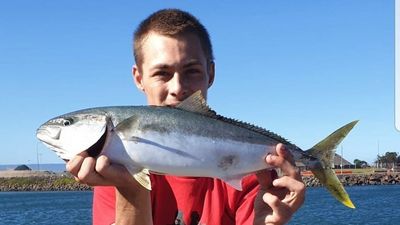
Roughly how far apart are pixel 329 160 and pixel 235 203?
2.85ft

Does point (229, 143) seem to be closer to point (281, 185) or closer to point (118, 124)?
point (281, 185)

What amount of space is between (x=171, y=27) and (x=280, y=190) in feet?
5.39

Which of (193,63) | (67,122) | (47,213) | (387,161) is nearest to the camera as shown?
(67,122)

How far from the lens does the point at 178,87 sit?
5.01 metres

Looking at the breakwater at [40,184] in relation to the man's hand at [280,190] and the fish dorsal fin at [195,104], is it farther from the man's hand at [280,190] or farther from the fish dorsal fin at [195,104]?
the fish dorsal fin at [195,104]

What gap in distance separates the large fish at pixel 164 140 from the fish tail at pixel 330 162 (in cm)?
55

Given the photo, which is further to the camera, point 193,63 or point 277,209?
point 193,63

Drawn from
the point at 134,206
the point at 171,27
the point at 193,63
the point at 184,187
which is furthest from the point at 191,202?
the point at 171,27

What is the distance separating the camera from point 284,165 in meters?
4.72

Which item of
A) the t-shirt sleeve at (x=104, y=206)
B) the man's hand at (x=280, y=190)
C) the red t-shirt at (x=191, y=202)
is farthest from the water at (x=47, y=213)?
the man's hand at (x=280, y=190)

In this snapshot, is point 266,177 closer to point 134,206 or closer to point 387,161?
point 134,206

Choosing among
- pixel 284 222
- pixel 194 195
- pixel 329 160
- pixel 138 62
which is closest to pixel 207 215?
pixel 194 195

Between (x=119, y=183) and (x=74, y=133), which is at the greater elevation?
(x=74, y=133)

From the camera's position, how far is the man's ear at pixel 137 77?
Result: 5497mm
